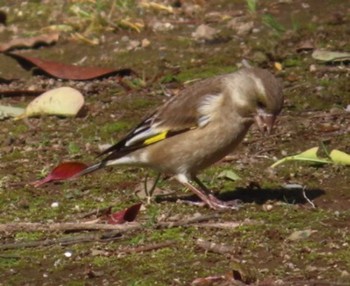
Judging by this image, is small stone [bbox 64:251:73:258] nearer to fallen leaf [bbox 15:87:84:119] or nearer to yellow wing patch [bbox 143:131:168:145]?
yellow wing patch [bbox 143:131:168:145]

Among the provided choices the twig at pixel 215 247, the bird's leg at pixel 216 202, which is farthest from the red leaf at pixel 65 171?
the twig at pixel 215 247

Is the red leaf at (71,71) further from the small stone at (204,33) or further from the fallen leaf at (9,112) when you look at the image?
the small stone at (204,33)

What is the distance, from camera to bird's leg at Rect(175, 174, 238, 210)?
7199 millimetres

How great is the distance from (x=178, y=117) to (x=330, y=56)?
109 inches

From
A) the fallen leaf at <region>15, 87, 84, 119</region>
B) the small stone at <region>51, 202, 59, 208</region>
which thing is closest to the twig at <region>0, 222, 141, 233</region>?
the small stone at <region>51, 202, 59, 208</region>

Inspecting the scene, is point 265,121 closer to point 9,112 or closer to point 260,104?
point 260,104

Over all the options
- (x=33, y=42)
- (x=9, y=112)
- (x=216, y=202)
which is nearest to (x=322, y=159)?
(x=216, y=202)

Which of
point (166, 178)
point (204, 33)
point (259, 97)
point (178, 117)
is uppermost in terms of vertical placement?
point (259, 97)

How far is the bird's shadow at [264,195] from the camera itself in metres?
7.30

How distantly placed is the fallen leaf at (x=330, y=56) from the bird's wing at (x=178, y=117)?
2.47 m

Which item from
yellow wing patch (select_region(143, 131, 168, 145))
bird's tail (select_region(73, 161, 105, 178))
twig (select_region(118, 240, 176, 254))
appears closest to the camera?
twig (select_region(118, 240, 176, 254))

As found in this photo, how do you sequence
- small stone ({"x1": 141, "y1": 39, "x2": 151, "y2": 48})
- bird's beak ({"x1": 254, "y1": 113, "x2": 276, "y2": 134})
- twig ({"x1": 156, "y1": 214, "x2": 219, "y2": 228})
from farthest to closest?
1. small stone ({"x1": 141, "y1": 39, "x2": 151, "y2": 48})
2. bird's beak ({"x1": 254, "y1": 113, "x2": 276, "y2": 134})
3. twig ({"x1": 156, "y1": 214, "x2": 219, "y2": 228})

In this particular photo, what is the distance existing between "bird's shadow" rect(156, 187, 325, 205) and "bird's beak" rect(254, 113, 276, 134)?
426 mm

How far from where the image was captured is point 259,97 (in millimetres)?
7227
